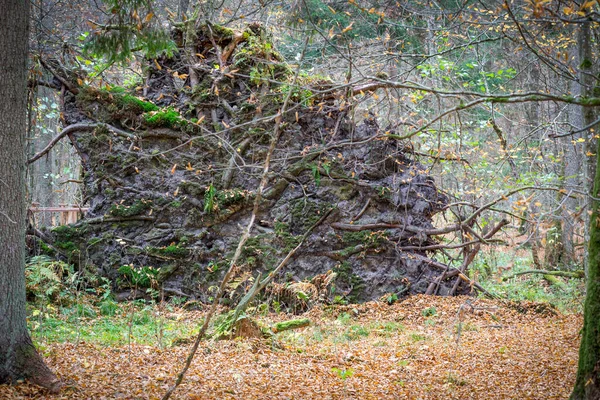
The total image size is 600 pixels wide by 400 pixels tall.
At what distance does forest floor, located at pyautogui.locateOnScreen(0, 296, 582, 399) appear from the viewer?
504 cm

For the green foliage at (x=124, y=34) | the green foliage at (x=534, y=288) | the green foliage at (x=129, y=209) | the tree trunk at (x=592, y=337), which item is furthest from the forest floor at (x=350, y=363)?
the green foliage at (x=124, y=34)

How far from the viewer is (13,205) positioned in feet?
15.2

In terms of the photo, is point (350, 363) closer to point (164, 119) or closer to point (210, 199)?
point (210, 199)

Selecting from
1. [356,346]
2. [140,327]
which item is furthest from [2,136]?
[356,346]

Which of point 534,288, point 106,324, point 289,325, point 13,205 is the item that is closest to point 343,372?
point 289,325

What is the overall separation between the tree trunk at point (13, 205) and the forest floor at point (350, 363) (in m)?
0.24

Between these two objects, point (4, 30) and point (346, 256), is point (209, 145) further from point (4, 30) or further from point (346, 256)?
point (4, 30)

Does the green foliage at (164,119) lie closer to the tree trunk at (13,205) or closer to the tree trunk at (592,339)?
the tree trunk at (13,205)

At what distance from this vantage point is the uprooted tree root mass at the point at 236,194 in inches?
392

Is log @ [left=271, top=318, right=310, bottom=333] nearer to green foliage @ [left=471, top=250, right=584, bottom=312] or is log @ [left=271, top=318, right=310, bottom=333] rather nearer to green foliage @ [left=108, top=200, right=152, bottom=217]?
green foliage @ [left=471, top=250, right=584, bottom=312]

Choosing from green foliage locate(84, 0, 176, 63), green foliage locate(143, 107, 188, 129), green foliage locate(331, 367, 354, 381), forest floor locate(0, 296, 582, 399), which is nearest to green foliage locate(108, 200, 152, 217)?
green foliage locate(143, 107, 188, 129)

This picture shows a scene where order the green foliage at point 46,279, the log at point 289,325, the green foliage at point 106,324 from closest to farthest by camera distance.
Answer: the green foliage at point 106,324 → the log at point 289,325 → the green foliage at point 46,279

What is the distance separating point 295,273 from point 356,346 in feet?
9.52

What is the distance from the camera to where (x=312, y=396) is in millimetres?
5051
